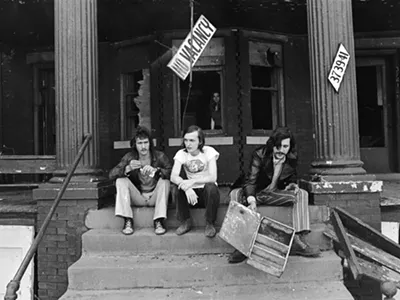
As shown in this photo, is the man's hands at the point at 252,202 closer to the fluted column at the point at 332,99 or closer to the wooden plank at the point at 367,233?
the wooden plank at the point at 367,233

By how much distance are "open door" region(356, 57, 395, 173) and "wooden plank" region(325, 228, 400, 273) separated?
3.92 metres

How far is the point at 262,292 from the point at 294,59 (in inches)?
195

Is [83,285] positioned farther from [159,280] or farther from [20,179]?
[20,179]

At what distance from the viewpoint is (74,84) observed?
4754 millimetres

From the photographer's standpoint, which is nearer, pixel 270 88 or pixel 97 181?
pixel 97 181

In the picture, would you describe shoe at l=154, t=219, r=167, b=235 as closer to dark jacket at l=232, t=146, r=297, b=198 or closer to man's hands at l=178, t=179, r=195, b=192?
man's hands at l=178, t=179, r=195, b=192

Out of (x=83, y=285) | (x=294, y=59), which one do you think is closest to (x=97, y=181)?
(x=83, y=285)

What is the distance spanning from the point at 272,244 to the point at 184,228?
104 cm

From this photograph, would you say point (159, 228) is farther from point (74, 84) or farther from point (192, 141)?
point (74, 84)

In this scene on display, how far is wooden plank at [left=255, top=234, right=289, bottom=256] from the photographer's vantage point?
3.55 metres

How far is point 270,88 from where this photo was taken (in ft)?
24.0

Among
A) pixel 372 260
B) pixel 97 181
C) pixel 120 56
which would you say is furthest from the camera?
pixel 120 56

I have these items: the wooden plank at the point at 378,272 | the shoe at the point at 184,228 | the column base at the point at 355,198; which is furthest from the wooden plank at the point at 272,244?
the column base at the point at 355,198

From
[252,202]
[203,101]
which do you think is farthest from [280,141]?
[203,101]
